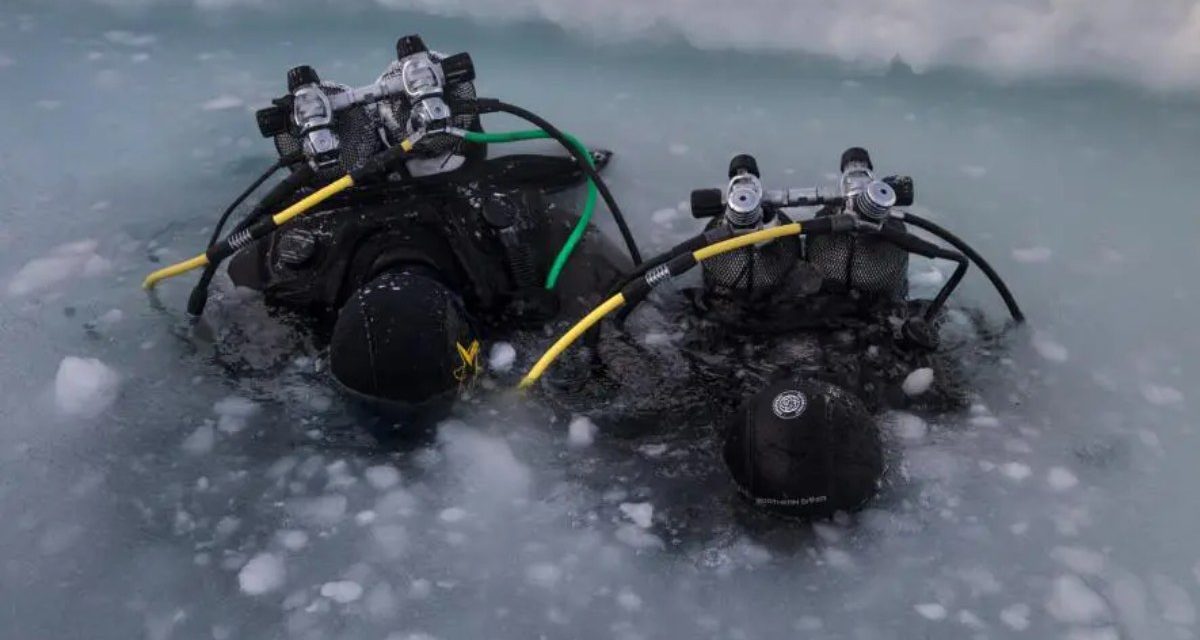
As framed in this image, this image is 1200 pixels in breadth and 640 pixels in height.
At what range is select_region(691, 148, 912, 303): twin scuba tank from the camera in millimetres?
3178

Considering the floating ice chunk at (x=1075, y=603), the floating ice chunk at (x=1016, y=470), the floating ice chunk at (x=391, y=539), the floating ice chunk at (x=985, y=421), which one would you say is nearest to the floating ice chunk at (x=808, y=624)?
the floating ice chunk at (x=1075, y=603)

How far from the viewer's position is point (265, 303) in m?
3.62

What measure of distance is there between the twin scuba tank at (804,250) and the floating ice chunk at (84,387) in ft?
6.55

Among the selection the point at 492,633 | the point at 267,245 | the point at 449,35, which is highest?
the point at 449,35

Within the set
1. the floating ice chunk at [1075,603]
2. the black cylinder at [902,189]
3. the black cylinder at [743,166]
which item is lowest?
the floating ice chunk at [1075,603]

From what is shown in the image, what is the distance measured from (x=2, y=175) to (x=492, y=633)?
3.48 metres

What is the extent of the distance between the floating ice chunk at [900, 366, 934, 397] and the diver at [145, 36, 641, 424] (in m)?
0.99

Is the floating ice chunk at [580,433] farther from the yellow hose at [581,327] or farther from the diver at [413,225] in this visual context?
the diver at [413,225]

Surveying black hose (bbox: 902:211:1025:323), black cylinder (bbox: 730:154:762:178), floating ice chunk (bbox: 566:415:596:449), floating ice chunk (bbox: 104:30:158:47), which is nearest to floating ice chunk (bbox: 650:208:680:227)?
black cylinder (bbox: 730:154:762:178)

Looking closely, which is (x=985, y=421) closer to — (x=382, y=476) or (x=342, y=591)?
(x=382, y=476)

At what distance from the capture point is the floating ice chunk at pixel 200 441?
10.2 feet

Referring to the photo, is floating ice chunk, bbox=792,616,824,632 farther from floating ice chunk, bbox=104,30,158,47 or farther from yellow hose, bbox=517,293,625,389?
floating ice chunk, bbox=104,30,158,47

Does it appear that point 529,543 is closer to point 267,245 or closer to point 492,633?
point 492,633

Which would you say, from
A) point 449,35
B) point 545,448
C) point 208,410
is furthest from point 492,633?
point 449,35
